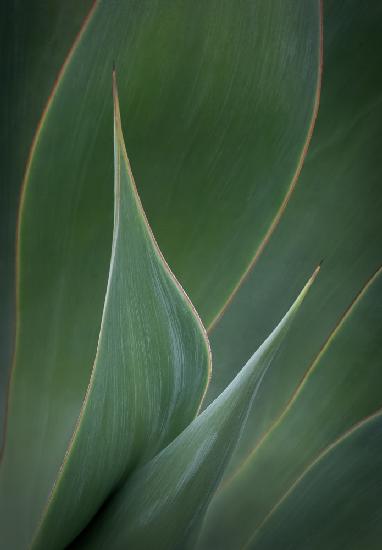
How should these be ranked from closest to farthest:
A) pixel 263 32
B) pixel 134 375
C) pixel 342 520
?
pixel 134 375
pixel 263 32
pixel 342 520

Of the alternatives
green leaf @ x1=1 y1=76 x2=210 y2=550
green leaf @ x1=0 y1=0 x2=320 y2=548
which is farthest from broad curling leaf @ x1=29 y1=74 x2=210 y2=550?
green leaf @ x1=0 y1=0 x2=320 y2=548

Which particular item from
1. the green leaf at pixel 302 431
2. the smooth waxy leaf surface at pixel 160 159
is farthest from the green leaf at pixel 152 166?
the green leaf at pixel 302 431

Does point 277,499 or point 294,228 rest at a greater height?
point 294,228

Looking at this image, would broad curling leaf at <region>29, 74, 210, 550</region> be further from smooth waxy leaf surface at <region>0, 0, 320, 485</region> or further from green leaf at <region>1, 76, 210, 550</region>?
smooth waxy leaf surface at <region>0, 0, 320, 485</region>

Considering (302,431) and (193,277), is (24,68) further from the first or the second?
(302,431)

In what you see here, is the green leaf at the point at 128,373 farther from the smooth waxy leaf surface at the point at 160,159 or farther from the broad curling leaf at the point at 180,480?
the smooth waxy leaf surface at the point at 160,159

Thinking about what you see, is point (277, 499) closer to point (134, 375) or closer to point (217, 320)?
point (217, 320)

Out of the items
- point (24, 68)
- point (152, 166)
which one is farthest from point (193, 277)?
point (24, 68)

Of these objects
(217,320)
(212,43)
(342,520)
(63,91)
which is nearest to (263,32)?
(212,43)
